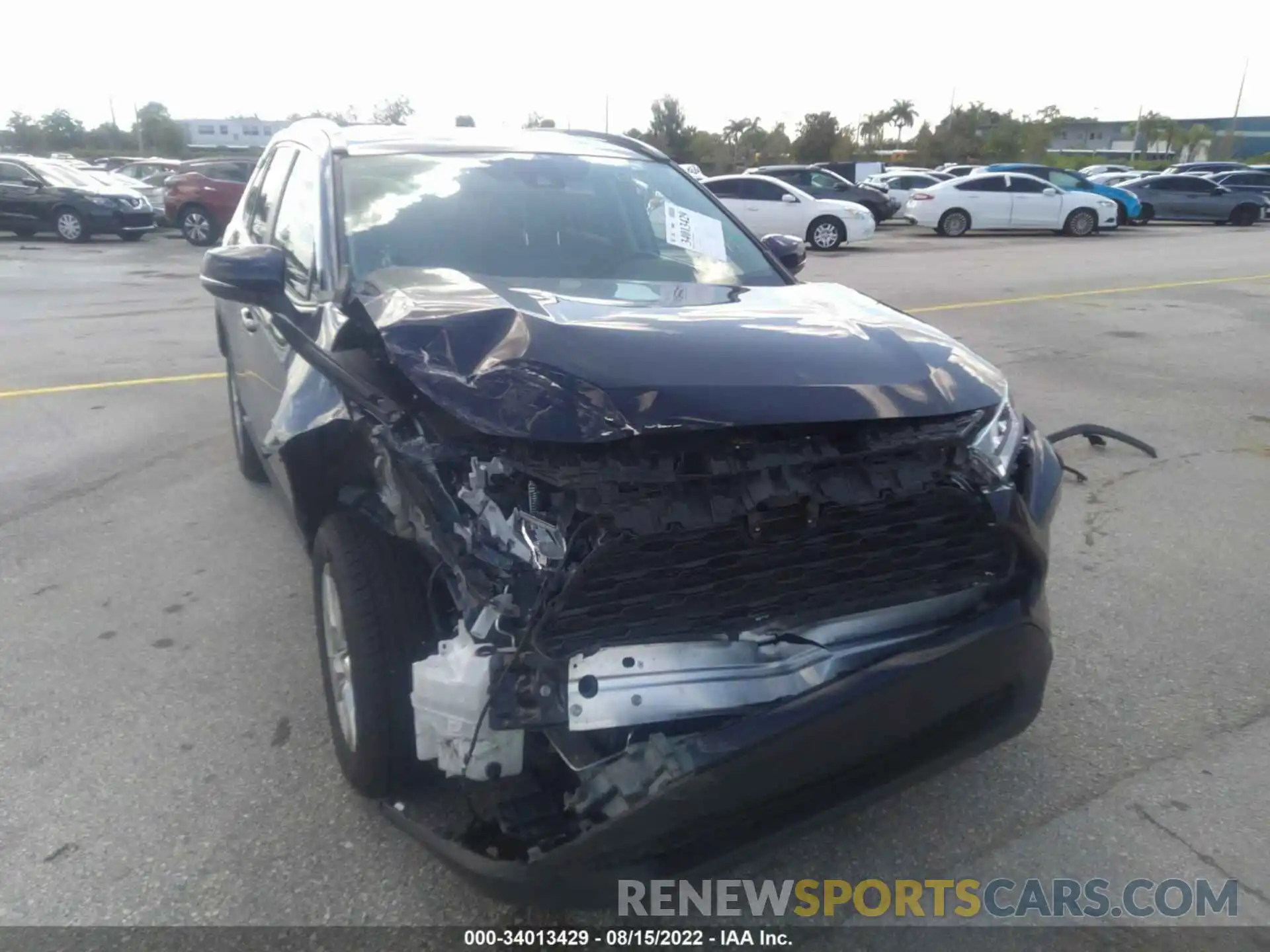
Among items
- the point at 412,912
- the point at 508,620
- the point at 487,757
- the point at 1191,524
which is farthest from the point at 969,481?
the point at 1191,524

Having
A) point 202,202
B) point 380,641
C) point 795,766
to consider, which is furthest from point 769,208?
point 795,766

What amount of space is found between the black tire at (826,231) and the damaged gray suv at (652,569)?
18639 mm

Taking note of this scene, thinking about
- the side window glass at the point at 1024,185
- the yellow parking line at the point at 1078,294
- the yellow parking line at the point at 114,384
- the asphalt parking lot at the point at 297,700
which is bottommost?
Answer: the yellow parking line at the point at 1078,294

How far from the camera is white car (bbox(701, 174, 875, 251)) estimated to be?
816 inches

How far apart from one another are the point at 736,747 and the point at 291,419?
5.35 ft

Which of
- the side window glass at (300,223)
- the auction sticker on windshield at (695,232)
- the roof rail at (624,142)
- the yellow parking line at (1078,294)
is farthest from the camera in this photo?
the yellow parking line at (1078,294)

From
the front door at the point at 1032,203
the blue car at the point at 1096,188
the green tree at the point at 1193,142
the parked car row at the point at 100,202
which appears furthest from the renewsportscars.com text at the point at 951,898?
the green tree at the point at 1193,142

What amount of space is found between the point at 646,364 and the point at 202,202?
65.9 ft

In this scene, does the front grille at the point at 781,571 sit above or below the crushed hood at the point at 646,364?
below

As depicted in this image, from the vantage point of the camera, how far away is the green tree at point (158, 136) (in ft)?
237

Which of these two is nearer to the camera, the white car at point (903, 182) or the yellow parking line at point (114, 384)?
the yellow parking line at point (114, 384)

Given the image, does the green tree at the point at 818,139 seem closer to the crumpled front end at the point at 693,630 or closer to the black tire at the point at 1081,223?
the black tire at the point at 1081,223

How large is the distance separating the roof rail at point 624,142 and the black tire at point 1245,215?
29.3m

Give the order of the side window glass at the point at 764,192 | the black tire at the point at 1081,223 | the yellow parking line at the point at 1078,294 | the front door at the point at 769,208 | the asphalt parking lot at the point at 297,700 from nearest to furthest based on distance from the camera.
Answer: the asphalt parking lot at the point at 297,700 → the yellow parking line at the point at 1078,294 → the front door at the point at 769,208 → the side window glass at the point at 764,192 → the black tire at the point at 1081,223
